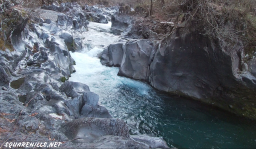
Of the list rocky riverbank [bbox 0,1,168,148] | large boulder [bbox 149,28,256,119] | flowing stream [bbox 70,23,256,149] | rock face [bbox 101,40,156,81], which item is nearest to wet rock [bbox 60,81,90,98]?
rocky riverbank [bbox 0,1,168,148]

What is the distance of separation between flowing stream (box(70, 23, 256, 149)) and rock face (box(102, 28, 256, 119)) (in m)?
0.48

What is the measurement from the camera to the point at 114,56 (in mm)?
11984

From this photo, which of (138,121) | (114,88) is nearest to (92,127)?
(138,121)

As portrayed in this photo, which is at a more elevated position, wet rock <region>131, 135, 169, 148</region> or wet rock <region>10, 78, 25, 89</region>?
wet rock <region>10, 78, 25, 89</region>

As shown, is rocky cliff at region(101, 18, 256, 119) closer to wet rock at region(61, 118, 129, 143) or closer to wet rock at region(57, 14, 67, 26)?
wet rock at region(61, 118, 129, 143)

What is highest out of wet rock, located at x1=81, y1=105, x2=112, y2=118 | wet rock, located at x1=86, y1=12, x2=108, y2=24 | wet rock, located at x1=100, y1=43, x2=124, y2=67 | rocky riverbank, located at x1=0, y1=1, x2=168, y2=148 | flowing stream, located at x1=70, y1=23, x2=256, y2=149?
wet rock, located at x1=86, y1=12, x2=108, y2=24

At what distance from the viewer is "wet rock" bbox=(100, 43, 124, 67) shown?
1176cm

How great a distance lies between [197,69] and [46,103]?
249 inches

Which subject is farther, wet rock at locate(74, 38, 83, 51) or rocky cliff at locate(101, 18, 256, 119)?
wet rock at locate(74, 38, 83, 51)

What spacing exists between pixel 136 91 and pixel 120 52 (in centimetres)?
341

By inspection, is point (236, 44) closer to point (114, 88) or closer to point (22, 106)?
point (114, 88)

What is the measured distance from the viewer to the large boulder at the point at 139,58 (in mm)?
10398

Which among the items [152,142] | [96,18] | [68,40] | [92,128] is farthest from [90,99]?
[96,18]

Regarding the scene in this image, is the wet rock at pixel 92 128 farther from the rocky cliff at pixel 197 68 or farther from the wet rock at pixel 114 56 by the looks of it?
the wet rock at pixel 114 56
